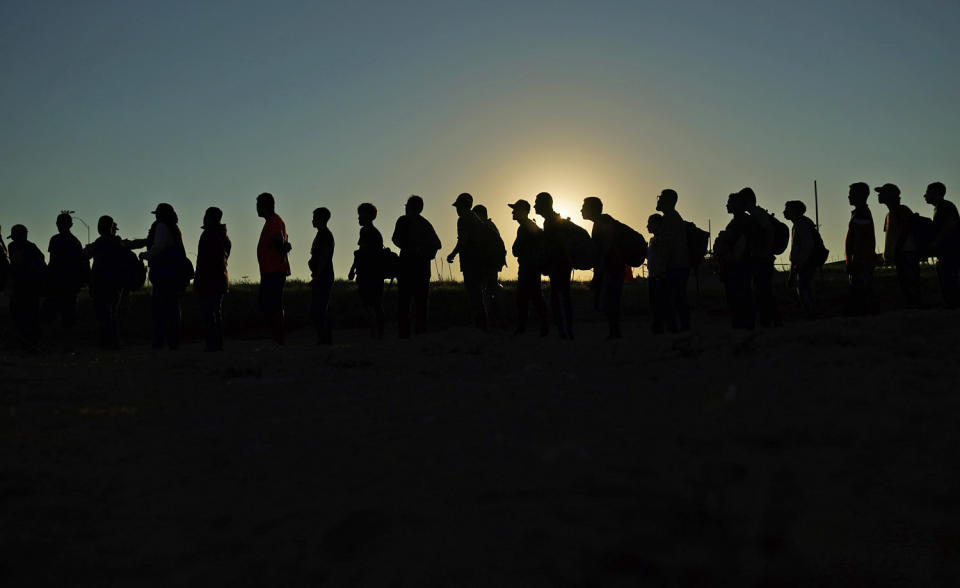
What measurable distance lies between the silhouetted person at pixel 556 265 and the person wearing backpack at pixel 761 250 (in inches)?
73.0

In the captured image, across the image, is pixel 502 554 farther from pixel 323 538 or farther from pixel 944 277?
pixel 944 277

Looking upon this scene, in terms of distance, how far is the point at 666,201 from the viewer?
1017cm

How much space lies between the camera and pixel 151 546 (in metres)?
3.22

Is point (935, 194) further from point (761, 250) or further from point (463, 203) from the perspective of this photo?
point (463, 203)

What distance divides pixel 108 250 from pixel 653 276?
5973mm

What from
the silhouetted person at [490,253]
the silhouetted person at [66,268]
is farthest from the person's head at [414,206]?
the silhouetted person at [66,268]

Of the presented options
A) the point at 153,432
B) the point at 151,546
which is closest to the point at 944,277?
the point at 153,432

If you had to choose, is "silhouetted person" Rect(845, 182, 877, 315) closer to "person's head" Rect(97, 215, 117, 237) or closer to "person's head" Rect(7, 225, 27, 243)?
"person's head" Rect(97, 215, 117, 237)

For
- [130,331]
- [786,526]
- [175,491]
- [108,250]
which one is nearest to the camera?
[786,526]

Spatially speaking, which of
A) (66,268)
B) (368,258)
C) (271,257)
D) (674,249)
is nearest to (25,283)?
(66,268)

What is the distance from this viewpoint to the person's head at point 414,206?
10750mm

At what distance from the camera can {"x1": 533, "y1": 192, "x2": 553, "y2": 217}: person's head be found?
10.4 m

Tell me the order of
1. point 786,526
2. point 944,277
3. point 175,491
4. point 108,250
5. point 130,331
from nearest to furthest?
1. point 786,526
2. point 175,491
3. point 944,277
4. point 108,250
5. point 130,331

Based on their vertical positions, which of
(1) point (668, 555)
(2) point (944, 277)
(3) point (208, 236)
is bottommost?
(1) point (668, 555)
